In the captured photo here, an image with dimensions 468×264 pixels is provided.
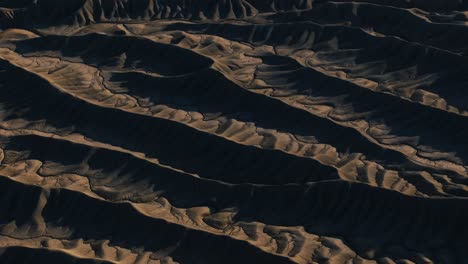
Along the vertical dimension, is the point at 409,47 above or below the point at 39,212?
above

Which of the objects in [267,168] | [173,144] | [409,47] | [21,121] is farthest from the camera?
[409,47]

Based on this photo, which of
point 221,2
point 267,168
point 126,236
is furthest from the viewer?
point 221,2

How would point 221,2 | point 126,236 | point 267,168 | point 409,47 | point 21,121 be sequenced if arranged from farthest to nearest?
1. point 221,2
2. point 409,47
3. point 21,121
4. point 267,168
5. point 126,236

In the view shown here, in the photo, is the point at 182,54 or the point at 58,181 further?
the point at 182,54

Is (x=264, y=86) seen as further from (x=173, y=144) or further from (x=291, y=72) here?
(x=173, y=144)

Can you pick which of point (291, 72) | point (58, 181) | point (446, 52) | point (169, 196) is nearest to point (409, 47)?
point (446, 52)

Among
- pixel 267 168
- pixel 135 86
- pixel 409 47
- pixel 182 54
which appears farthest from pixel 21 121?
pixel 409 47

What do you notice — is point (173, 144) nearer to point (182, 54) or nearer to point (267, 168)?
point (267, 168)
